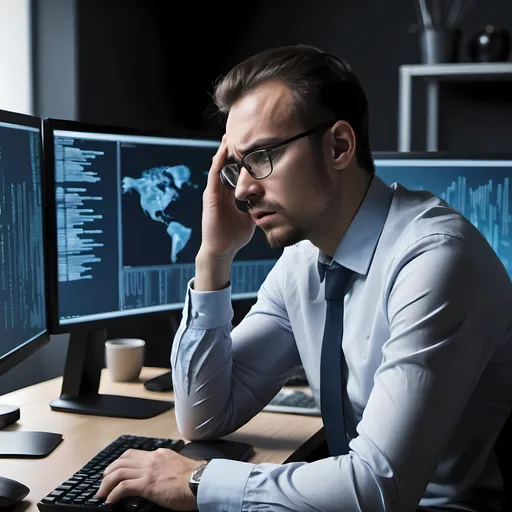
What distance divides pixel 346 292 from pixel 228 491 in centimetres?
43

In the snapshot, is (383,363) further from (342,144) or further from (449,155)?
(449,155)

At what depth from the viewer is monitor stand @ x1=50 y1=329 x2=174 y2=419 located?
1.61 meters

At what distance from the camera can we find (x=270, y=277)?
1630 millimetres

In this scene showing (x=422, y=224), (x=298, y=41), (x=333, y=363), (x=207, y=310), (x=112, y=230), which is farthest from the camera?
(x=298, y=41)

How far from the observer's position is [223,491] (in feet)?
3.78

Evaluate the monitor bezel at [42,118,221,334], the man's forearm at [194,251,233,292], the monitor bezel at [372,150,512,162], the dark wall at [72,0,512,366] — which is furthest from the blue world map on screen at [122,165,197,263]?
the dark wall at [72,0,512,366]

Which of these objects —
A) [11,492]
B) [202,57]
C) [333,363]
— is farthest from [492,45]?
[11,492]

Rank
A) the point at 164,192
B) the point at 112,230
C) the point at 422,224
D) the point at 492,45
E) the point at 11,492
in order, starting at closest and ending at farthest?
1. the point at 11,492
2. the point at 422,224
3. the point at 112,230
4. the point at 164,192
5. the point at 492,45

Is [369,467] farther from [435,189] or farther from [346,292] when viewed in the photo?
[435,189]

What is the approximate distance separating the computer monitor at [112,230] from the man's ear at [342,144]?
1.56 feet

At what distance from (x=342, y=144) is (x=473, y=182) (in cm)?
53

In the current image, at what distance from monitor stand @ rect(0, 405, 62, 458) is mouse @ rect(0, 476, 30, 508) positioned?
0.15 meters

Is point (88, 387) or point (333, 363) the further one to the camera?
point (88, 387)

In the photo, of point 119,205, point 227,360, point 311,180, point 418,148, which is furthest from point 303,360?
point 418,148
